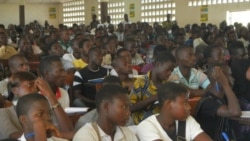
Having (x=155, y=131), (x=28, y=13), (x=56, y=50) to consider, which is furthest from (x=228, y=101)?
(x=28, y=13)

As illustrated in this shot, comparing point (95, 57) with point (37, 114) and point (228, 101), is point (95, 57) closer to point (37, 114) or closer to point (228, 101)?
point (228, 101)

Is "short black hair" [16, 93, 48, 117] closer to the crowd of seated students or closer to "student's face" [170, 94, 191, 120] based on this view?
the crowd of seated students

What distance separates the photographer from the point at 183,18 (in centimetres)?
1703

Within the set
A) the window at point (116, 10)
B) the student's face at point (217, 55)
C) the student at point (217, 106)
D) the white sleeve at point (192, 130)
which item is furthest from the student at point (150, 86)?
the window at point (116, 10)

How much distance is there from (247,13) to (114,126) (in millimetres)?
12807

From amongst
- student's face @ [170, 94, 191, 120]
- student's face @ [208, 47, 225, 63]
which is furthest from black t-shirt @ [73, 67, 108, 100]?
student's face @ [170, 94, 191, 120]

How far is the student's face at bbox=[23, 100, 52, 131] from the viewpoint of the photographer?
2.56 metres

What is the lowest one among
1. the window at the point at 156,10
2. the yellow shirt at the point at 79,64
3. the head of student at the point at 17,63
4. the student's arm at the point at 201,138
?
the student's arm at the point at 201,138

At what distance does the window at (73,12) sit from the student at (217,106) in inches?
824

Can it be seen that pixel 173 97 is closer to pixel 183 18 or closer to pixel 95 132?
pixel 95 132

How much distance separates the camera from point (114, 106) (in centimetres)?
278

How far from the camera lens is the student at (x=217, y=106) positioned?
3.59 meters

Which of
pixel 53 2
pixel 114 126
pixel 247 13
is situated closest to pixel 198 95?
pixel 114 126

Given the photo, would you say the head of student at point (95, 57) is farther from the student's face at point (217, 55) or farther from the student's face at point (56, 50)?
the student's face at point (56, 50)
